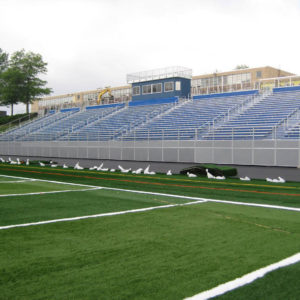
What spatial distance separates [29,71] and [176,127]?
4110cm

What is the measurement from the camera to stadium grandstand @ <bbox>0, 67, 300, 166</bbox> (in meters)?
22.9

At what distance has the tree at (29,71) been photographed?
205 feet

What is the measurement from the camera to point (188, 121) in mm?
30188

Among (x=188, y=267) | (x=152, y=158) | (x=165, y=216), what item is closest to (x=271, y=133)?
(x=152, y=158)

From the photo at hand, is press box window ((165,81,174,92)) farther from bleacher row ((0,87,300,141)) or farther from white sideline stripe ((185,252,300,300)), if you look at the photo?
white sideline stripe ((185,252,300,300))

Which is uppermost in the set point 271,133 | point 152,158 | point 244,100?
point 244,100

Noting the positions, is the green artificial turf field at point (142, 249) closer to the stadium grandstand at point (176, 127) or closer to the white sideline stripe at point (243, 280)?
the white sideline stripe at point (243, 280)

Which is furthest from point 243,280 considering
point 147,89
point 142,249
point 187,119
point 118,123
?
point 147,89

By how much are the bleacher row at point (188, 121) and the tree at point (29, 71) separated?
706 inches

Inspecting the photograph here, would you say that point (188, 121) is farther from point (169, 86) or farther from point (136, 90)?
point (136, 90)

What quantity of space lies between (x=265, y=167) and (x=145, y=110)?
61.7 ft

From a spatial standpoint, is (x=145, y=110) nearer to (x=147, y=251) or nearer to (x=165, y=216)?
(x=165, y=216)

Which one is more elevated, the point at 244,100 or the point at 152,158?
the point at 244,100

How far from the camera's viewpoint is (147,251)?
542 centimetres
